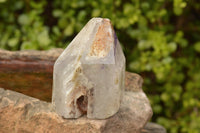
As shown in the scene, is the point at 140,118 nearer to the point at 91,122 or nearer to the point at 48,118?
the point at 91,122

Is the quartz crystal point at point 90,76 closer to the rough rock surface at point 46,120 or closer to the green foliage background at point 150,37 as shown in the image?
the rough rock surface at point 46,120

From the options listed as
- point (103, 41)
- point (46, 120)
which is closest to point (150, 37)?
point (103, 41)

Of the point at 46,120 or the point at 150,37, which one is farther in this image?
the point at 150,37

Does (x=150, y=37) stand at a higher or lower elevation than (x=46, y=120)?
higher

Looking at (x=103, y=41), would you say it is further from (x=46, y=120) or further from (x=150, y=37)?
(x=150, y=37)

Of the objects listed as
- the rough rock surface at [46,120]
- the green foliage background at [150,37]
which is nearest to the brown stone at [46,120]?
the rough rock surface at [46,120]

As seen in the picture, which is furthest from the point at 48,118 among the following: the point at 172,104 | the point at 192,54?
the point at 192,54

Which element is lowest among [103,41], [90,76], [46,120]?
[46,120]
